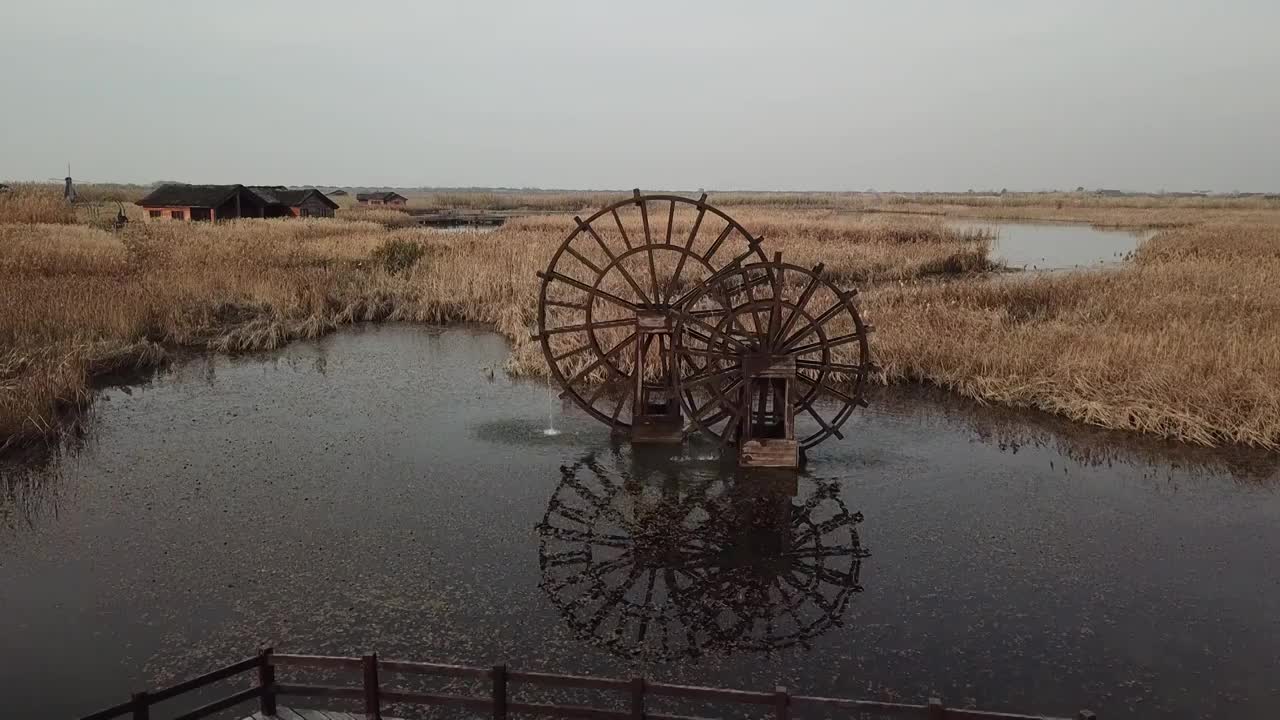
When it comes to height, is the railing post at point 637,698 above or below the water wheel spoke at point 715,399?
below

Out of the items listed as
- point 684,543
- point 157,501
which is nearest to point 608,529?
point 684,543

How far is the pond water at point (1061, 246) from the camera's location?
32.4 metres

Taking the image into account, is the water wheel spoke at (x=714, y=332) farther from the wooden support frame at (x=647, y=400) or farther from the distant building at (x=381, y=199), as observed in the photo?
the distant building at (x=381, y=199)

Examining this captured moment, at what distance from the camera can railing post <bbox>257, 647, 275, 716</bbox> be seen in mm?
4621

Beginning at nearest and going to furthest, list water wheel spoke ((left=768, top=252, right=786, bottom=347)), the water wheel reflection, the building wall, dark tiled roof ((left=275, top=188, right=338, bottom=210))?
the water wheel reflection, water wheel spoke ((left=768, top=252, right=786, bottom=347)), the building wall, dark tiled roof ((left=275, top=188, right=338, bottom=210))

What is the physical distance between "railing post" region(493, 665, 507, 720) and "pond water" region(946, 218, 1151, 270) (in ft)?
96.7

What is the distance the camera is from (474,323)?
21.0m

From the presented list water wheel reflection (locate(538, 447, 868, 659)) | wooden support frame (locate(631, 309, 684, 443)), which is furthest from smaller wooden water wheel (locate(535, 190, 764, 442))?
water wheel reflection (locate(538, 447, 868, 659))

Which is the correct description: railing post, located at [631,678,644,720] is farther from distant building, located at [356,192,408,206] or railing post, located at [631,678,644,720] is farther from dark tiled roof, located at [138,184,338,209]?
distant building, located at [356,192,408,206]

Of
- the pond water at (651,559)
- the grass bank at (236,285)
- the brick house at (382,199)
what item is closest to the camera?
the pond water at (651,559)

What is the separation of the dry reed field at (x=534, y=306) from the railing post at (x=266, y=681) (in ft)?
27.0

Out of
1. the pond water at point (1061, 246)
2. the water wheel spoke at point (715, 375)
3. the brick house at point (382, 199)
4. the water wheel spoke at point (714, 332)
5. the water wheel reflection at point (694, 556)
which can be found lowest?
the water wheel reflection at point (694, 556)

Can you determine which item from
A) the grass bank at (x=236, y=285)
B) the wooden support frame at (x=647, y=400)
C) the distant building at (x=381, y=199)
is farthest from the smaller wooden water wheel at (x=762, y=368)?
the distant building at (x=381, y=199)

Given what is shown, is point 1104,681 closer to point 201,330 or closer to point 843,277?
point 201,330
